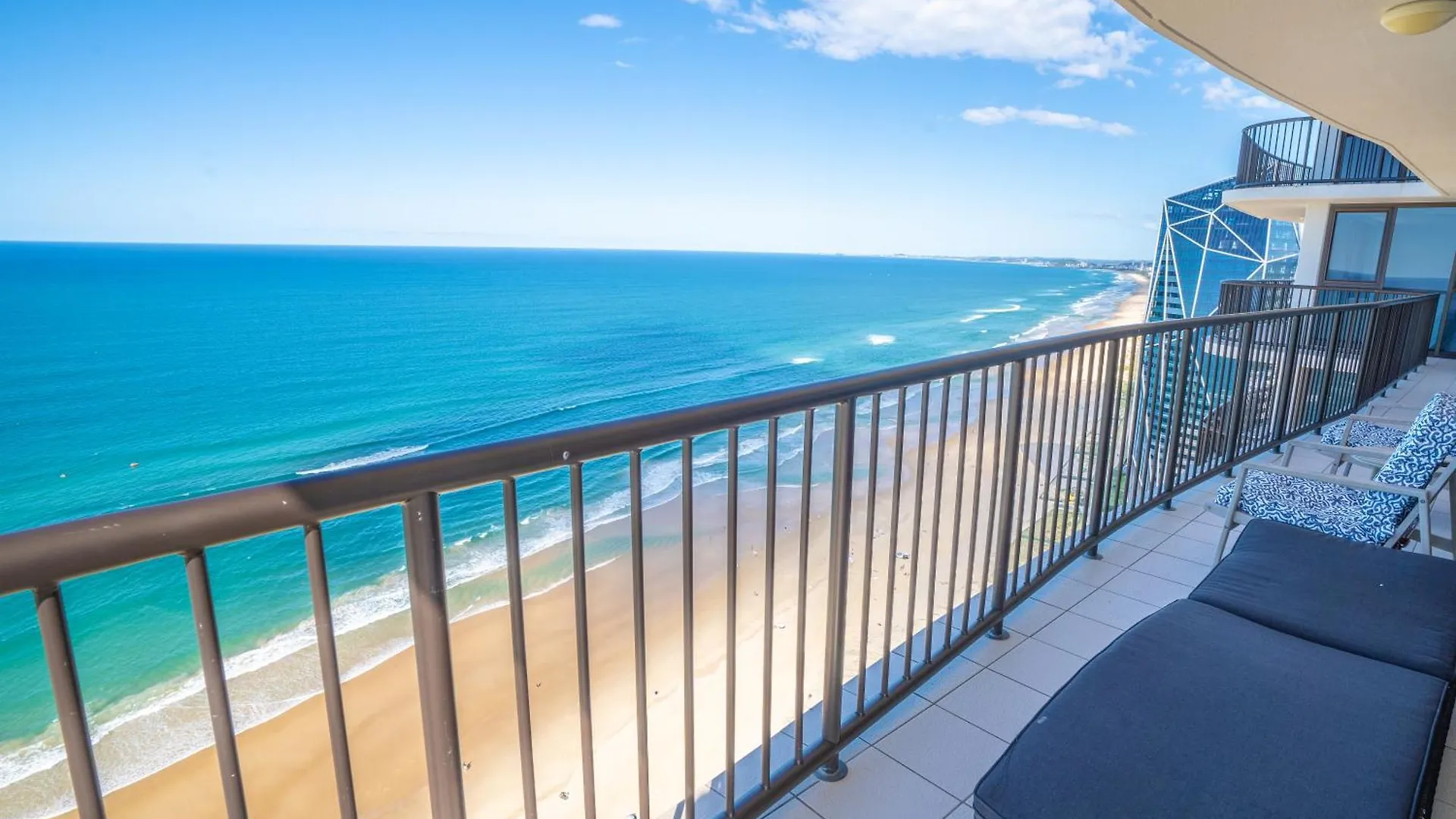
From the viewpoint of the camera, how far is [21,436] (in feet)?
66.7

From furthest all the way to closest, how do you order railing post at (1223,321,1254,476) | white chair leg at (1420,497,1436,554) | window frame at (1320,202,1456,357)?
window frame at (1320,202,1456,357), railing post at (1223,321,1254,476), white chair leg at (1420,497,1436,554)

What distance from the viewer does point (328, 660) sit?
819 mm

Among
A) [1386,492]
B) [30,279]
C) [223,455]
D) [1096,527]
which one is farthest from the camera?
[30,279]

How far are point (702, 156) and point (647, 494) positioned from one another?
134 feet

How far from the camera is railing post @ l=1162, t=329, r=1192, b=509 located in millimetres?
3219

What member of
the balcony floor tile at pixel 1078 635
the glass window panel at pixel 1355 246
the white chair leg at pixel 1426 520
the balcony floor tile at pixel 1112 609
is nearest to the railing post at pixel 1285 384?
the white chair leg at pixel 1426 520

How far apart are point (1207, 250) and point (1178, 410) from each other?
31340 mm

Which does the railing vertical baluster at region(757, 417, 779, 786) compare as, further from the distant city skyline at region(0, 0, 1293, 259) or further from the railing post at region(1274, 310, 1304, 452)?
the distant city skyline at region(0, 0, 1293, 259)

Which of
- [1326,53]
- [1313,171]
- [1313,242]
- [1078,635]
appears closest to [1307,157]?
[1313,171]

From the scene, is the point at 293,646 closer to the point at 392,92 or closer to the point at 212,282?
the point at 392,92

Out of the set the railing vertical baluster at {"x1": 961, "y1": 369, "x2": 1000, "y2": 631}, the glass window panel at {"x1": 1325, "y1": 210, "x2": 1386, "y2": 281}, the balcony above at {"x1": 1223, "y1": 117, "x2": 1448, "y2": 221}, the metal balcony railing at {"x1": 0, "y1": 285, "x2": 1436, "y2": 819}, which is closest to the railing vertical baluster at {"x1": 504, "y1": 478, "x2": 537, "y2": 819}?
the metal balcony railing at {"x1": 0, "y1": 285, "x2": 1436, "y2": 819}

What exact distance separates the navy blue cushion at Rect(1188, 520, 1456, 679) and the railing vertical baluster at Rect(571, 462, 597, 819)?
1.80 meters

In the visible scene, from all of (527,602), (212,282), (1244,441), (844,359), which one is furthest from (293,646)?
(212,282)

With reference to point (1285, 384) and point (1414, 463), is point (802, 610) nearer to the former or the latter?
point (1414, 463)
